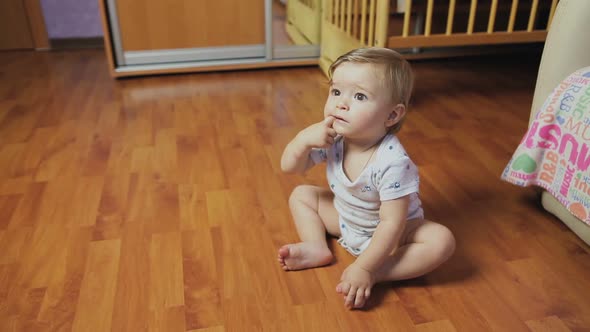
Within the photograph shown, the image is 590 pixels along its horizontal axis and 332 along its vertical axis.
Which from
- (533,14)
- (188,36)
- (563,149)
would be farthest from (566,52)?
(188,36)

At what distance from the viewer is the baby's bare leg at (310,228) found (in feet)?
3.32

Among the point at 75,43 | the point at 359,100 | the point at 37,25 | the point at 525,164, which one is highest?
the point at 359,100

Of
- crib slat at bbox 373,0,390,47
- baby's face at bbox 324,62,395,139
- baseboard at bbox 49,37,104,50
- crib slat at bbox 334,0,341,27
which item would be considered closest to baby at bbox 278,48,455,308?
baby's face at bbox 324,62,395,139

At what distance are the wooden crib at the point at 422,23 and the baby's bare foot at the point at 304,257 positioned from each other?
999 millimetres

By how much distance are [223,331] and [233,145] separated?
31.8 inches

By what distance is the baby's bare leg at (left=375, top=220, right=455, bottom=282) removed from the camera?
0.96 meters

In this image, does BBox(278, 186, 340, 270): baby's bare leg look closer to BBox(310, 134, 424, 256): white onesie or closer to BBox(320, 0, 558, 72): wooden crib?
BBox(310, 134, 424, 256): white onesie

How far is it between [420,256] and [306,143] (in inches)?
12.2

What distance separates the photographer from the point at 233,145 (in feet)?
5.23

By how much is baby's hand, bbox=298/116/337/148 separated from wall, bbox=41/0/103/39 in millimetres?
2305

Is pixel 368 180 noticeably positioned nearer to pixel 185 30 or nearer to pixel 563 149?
pixel 563 149

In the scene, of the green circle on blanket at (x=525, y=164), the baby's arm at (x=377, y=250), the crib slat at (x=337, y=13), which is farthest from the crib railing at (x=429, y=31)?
the baby's arm at (x=377, y=250)

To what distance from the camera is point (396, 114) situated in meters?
0.91

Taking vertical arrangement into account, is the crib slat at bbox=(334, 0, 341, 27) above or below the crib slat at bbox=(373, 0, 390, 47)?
below
